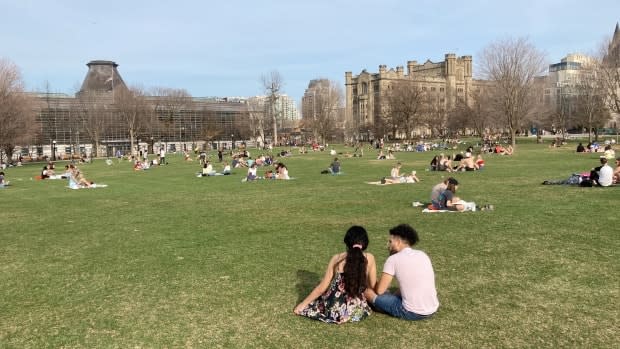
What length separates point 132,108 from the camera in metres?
76.7

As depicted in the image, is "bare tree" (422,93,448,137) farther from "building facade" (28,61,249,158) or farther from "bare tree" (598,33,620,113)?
"building facade" (28,61,249,158)

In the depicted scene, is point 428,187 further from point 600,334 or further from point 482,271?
point 600,334

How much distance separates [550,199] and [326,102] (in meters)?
87.4

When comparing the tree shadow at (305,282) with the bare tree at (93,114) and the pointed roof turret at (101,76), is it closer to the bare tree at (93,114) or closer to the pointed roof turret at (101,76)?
the bare tree at (93,114)

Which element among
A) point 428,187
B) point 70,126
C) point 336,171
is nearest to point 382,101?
point 70,126

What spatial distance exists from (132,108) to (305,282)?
76081 millimetres

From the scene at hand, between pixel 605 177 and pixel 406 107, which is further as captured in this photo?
pixel 406 107

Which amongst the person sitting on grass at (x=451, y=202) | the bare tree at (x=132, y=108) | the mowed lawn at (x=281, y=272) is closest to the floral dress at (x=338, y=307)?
the mowed lawn at (x=281, y=272)

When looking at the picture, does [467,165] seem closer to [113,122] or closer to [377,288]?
[377,288]

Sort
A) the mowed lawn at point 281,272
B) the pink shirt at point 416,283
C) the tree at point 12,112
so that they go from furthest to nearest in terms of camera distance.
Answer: the tree at point 12,112
the pink shirt at point 416,283
the mowed lawn at point 281,272

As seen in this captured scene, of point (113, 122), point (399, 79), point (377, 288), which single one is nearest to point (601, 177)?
point (377, 288)

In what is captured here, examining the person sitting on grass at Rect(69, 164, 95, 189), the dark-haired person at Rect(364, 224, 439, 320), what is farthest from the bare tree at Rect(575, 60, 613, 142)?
the dark-haired person at Rect(364, 224, 439, 320)

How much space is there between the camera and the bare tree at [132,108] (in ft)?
252

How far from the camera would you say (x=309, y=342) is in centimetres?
523
